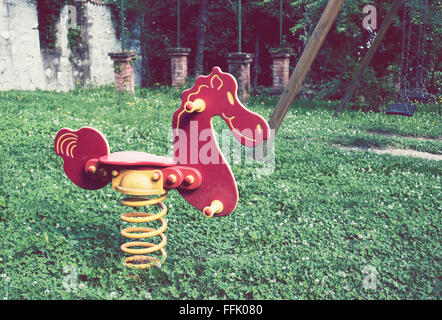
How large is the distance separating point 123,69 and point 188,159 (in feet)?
29.6

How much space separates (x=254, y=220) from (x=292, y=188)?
0.97 meters

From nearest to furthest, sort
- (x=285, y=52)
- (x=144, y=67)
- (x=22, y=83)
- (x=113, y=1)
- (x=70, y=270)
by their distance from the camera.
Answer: (x=70, y=270), (x=22, y=83), (x=285, y=52), (x=113, y=1), (x=144, y=67)

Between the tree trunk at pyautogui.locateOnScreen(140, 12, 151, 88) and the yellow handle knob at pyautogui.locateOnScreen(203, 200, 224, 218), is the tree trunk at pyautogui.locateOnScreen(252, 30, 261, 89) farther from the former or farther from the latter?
the yellow handle knob at pyautogui.locateOnScreen(203, 200, 224, 218)

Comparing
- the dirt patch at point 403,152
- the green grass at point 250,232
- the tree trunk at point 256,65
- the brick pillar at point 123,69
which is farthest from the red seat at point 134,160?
the tree trunk at point 256,65

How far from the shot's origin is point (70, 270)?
3412 mm

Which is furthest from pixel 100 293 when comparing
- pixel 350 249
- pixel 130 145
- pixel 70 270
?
pixel 130 145

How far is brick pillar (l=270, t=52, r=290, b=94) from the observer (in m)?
13.3

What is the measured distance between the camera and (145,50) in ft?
54.3

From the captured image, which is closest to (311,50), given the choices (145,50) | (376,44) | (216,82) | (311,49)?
(311,49)

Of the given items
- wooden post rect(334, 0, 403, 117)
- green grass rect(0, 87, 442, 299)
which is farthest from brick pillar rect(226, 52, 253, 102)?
green grass rect(0, 87, 442, 299)

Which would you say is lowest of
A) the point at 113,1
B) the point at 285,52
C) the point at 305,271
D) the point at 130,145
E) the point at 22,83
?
the point at 305,271

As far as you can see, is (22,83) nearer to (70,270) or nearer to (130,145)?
(130,145)

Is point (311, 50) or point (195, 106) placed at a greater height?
point (311, 50)

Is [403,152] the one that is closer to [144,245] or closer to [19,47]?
[144,245]
